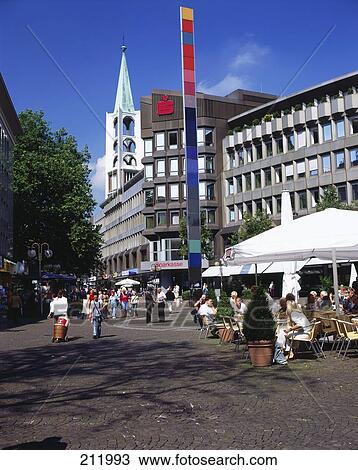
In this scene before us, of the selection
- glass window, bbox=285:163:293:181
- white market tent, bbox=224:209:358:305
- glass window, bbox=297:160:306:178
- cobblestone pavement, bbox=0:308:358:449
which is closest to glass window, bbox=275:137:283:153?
glass window, bbox=285:163:293:181

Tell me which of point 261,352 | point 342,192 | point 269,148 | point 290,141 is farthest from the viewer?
point 269,148

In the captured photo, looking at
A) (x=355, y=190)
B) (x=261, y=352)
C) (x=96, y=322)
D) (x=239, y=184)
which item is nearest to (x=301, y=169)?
(x=355, y=190)

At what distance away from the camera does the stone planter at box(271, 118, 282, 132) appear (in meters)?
57.7

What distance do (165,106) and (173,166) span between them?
289 inches

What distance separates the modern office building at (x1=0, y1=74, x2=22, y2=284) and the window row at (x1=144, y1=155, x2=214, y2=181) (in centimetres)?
2198

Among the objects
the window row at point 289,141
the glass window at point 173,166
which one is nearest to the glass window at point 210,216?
the window row at point 289,141

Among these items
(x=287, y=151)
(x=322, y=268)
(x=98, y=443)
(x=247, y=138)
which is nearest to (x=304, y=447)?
(x=98, y=443)

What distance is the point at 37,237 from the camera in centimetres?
4603

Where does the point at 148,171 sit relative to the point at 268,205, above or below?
above

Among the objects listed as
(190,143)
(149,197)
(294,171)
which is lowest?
(190,143)

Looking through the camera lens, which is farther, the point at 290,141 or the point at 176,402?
the point at 290,141

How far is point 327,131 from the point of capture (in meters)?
53.8

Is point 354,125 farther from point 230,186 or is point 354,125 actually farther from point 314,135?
point 230,186

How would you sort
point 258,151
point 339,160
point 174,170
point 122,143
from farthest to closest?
point 122,143, point 174,170, point 258,151, point 339,160
